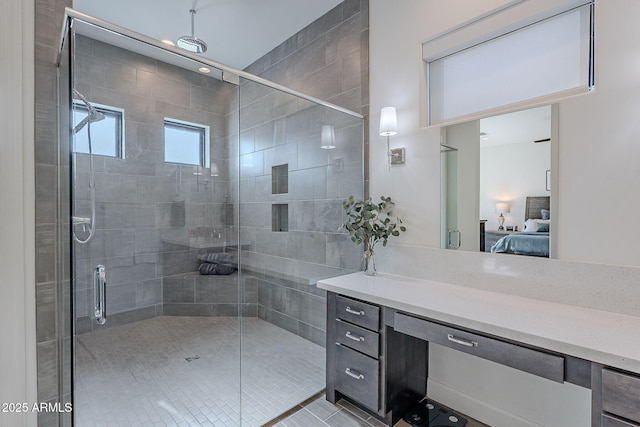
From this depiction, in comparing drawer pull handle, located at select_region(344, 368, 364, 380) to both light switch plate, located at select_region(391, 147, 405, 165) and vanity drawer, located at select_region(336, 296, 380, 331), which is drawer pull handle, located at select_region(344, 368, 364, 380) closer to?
vanity drawer, located at select_region(336, 296, 380, 331)

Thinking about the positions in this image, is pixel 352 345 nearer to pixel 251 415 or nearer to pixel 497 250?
pixel 251 415

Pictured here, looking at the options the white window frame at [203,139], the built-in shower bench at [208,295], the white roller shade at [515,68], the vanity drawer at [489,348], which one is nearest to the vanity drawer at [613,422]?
the vanity drawer at [489,348]

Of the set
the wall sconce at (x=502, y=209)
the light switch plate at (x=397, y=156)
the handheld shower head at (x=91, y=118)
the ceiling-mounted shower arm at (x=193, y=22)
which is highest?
the ceiling-mounted shower arm at (x=193, y=22)

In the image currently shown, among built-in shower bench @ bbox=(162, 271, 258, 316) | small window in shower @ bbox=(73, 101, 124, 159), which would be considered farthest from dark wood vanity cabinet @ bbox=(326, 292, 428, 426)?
small window in shower @ bbox=(73, 101, 124, 159)

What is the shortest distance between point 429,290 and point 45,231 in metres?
2.04

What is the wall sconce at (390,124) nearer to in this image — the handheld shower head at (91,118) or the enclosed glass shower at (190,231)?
the enclosed glass shower at (190,231)

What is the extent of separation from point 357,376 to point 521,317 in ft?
3.26

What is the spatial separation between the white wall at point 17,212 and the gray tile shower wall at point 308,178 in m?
1.26

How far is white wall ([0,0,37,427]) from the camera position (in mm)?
1289

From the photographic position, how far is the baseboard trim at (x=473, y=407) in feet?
5.57

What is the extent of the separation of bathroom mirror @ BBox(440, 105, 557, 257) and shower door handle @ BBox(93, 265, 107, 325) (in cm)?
211

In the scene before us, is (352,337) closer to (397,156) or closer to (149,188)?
(397,156)

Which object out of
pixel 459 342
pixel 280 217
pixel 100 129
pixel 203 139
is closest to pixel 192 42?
pixel 203 139

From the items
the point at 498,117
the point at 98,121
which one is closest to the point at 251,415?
the point at 98,121
